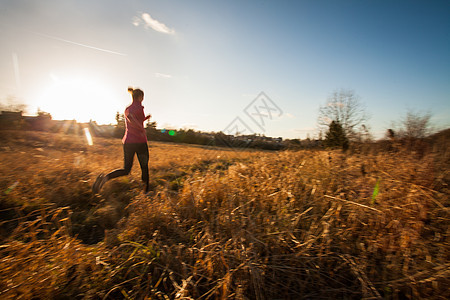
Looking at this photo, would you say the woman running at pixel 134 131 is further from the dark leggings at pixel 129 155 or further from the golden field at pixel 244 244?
the golden field at pixel 244 244

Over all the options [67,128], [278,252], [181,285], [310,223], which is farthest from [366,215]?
[67,128]

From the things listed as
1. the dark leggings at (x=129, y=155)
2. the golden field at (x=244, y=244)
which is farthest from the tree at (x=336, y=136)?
the dark leggings at (x=129, y=155)

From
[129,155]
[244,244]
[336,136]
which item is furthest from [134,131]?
[336,136]

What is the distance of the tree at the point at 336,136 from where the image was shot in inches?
478

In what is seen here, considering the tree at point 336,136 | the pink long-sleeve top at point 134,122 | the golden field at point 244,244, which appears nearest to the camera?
the golden field at point 244,244

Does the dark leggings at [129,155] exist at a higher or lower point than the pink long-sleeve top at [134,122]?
lower

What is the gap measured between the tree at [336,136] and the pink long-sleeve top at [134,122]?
464 inches

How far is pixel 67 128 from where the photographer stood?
20688mm

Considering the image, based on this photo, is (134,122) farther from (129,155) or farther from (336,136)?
(336,136)

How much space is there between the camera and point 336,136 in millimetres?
12672

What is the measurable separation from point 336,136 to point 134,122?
42.9 feet

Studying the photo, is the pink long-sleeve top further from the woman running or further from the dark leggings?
the dark leggings

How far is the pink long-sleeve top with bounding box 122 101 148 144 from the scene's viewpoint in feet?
12.1

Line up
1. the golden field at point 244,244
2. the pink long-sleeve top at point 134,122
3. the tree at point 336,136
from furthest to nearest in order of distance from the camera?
the tree at point 336,136 < the pink long-sleeve top at point 134,122 < the golden field at point 244,244
